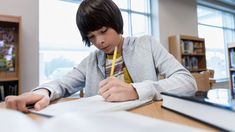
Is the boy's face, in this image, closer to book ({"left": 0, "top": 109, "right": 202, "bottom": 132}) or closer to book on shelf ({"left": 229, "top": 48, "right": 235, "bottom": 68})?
book ({"left": 0, "top": 109, "right": 202, "bottom": 132})

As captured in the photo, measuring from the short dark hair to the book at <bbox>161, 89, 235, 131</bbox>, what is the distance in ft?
1.60

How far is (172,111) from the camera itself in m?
0.45

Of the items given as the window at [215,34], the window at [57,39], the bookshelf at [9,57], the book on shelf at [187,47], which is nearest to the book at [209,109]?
the bookshelf at [9,57]

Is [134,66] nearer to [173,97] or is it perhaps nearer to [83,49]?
[173,97]

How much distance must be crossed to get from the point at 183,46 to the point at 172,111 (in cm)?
345

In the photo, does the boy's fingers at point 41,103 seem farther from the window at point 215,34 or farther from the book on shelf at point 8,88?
the window at point 215,34

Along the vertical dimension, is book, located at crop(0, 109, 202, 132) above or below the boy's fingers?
above

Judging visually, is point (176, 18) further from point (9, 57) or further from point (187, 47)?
point (9, 57)

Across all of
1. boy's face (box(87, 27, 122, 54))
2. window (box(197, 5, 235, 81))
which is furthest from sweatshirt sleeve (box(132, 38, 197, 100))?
window (box(197, 5, 235, 81))

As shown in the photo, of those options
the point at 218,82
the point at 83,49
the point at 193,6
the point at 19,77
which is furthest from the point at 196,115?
the point at 218,82

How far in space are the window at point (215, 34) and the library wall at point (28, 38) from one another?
3.47m

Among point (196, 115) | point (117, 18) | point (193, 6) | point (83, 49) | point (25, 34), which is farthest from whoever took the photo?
point (193, 6)

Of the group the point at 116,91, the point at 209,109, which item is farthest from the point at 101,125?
the point at 116,91

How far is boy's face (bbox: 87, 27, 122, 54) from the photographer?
851 mm
